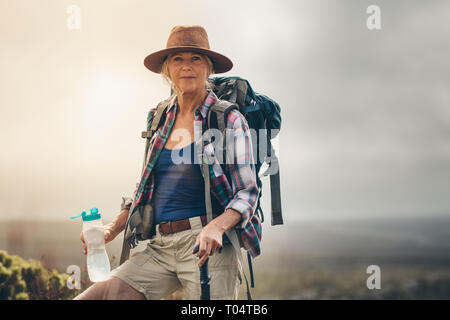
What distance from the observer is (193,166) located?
2.88 metres

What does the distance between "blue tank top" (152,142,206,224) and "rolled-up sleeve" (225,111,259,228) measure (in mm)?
221

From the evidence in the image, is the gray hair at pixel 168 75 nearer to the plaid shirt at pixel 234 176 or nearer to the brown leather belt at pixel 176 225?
the plaid shirt at pixel 234 176

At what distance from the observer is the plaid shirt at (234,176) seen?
104 inches

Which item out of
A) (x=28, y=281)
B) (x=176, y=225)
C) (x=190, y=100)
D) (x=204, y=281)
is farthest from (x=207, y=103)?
(x=28, y=281)

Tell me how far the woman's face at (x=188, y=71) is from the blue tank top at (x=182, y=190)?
42 centimetres

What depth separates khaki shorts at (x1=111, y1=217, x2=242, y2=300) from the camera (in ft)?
9.22

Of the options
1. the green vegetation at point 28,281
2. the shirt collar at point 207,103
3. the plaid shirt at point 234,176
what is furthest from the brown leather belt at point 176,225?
the green vegetation at point 28,281

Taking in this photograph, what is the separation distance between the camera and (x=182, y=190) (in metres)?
2.89

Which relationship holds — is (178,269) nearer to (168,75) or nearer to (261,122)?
(261,122)

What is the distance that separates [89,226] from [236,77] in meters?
1.42

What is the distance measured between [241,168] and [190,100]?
0.69 m

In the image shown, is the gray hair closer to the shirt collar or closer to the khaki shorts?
the shirt collar
